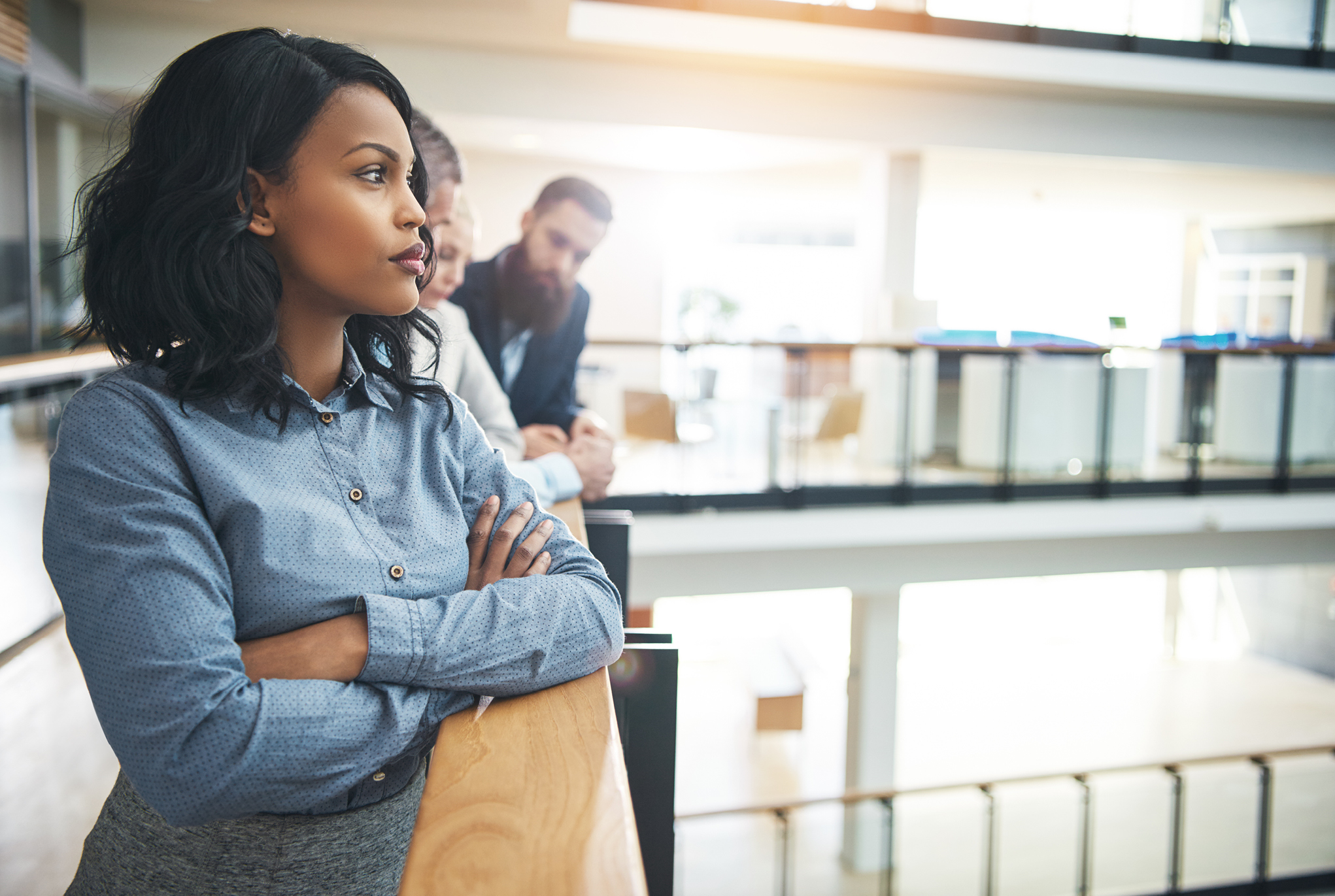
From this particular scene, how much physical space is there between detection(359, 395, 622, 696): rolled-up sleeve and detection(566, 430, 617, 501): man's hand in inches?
42.0

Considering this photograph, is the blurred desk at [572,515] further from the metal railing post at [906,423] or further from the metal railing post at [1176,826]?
the metal railing post at [906,423]

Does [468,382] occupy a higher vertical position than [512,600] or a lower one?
higher

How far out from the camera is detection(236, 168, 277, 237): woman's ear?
1.05 m

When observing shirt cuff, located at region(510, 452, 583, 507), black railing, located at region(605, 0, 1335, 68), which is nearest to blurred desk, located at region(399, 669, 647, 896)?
shirt cuff, located at region(510, 452, 583, 507)

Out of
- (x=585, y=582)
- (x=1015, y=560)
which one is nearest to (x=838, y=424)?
(x=1015, y=560)

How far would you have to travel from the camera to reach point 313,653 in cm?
97

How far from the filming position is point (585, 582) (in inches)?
45.5

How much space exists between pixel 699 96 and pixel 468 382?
17.3ft

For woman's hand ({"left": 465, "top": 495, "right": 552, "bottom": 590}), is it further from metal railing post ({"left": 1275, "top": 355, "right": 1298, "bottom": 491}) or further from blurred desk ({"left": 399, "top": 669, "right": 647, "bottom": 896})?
metal railing post ({"left": 1275, "top": 355, "right": 1298, "bottom": 491})

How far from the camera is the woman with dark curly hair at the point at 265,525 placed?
0.88m

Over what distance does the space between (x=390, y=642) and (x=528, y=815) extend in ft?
1.03

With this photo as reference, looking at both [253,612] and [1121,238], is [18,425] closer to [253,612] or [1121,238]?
[253,612]

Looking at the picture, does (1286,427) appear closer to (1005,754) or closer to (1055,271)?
(1005,754)

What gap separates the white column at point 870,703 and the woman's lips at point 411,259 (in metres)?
7.34
